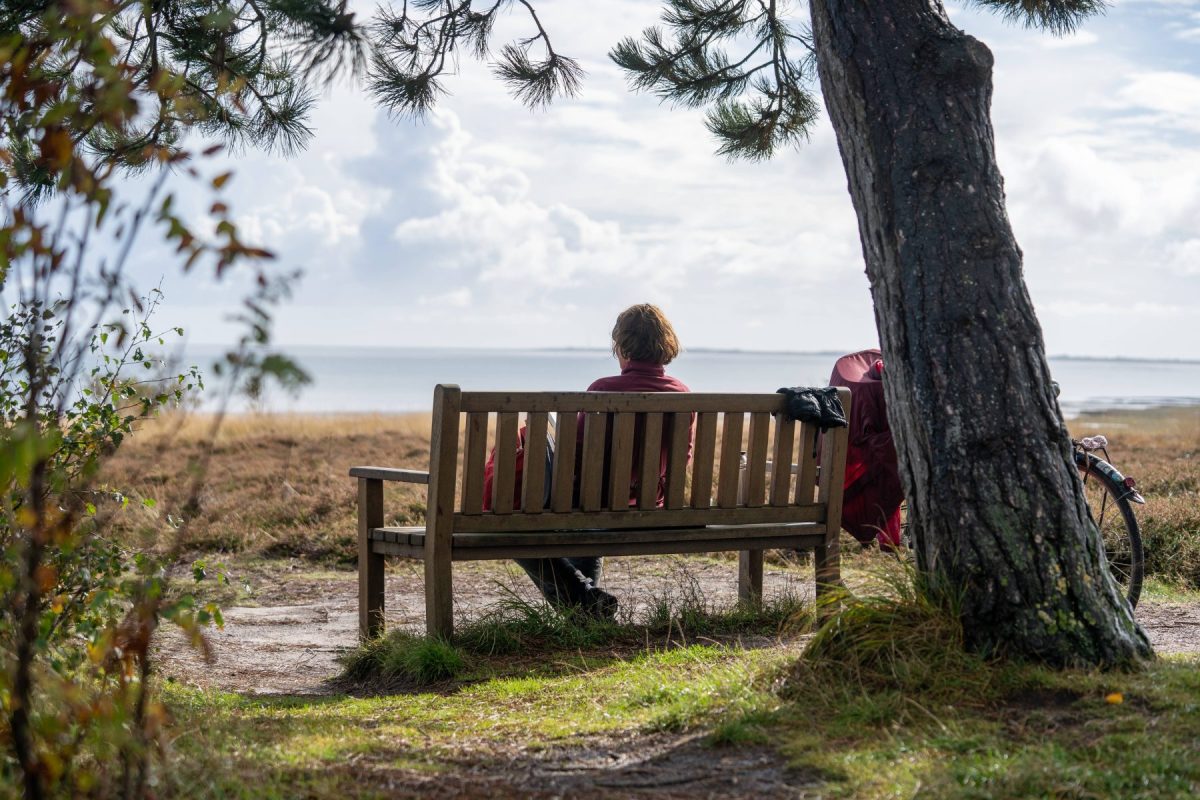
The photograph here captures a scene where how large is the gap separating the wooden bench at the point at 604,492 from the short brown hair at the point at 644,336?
1.31 ft

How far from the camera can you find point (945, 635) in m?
4.02

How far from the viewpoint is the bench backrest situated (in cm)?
510

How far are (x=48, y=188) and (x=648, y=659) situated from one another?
3634 mm

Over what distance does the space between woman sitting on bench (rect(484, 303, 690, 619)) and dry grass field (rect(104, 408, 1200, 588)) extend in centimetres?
198

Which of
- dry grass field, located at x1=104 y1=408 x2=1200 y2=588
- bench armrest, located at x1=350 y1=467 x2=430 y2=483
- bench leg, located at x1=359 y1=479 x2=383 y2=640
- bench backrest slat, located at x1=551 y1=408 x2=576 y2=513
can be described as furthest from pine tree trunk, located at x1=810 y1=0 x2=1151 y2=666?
dry grass field, located at x1=104 y1=408 x2=1200 y2=588

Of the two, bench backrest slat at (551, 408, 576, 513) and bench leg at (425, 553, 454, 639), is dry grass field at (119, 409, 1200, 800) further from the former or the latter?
bench backrest slat at (551, 408, 576, 513)

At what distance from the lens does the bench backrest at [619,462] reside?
510 centimetres

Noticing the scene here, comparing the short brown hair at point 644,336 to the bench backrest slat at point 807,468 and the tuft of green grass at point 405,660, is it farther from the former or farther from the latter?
the tuft of green grass at point 405,660

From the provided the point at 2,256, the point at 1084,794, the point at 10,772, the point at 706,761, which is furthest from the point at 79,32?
the point at 1084,794

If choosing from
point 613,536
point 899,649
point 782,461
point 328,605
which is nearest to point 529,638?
point 613,536

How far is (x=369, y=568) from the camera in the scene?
5750 millimetres

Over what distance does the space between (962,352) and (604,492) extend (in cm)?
201

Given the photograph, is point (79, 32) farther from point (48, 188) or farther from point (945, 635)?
point (48, 188)

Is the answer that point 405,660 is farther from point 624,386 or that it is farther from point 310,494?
point 310,494
